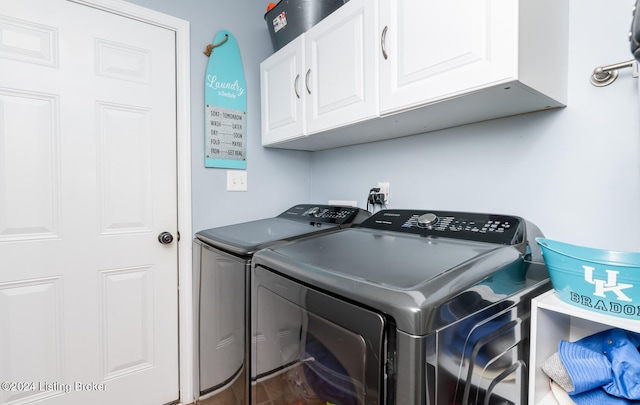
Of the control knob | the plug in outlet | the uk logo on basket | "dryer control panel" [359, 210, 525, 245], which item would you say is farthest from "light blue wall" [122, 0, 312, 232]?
the uk logo on basket

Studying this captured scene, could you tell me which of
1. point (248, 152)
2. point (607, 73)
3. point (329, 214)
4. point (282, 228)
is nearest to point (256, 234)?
point (282, 228)

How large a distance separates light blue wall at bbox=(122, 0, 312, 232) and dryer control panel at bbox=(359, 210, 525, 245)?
0.86m

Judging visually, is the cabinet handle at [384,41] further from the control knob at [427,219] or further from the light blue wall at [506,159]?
the control knob at [427,219]

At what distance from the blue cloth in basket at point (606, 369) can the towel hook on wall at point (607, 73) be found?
0.77 m

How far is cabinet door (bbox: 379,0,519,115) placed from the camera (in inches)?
35.1

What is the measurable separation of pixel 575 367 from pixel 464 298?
0.39m

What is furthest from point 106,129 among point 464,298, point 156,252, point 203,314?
point 464,298

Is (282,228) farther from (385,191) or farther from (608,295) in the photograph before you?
(608,295)

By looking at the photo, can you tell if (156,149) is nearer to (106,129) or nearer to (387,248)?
(106,129)

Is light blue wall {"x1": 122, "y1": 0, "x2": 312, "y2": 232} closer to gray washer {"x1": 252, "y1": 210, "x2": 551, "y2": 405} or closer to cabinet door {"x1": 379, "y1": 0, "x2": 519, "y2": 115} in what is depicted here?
gray washer {"x1": 252, "y1": 210, "x2": 551, "y2": 405}

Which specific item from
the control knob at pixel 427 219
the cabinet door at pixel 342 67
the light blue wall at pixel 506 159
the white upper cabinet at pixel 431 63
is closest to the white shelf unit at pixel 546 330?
the light blue wall at pixel 506 159

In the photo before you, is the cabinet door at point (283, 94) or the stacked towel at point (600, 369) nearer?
the stacked towel at point (600, 369)

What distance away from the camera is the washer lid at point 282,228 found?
4.42 ft

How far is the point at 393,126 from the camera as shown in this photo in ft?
4.71
